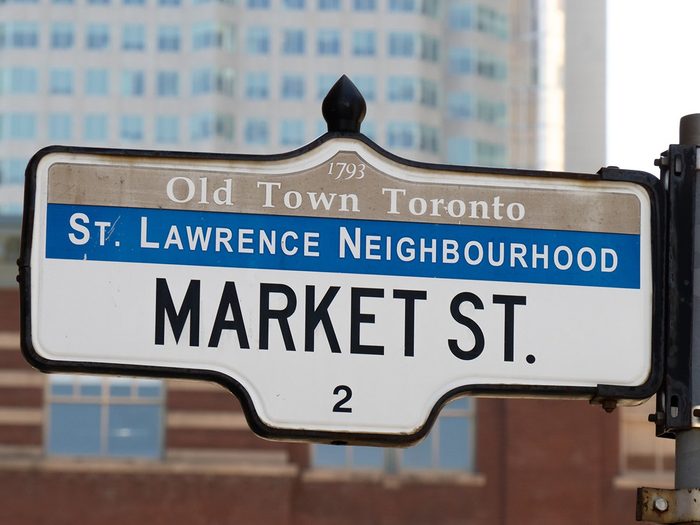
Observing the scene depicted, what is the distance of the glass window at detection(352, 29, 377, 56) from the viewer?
106875 mm

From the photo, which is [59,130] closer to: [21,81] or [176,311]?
[21,81]

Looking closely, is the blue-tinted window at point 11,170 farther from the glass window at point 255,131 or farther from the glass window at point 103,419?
the glass window at point 103,419

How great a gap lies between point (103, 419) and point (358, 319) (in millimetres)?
31976

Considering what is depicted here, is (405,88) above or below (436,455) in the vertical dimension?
above

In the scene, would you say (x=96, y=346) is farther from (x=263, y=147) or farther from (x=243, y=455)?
(x=263, y=147)

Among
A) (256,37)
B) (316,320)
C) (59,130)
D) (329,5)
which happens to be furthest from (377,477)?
(59,130)

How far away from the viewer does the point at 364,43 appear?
107 m

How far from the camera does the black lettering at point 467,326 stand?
3352 millimetres

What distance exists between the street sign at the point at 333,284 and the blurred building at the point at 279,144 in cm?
3170

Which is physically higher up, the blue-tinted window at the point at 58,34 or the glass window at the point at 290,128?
the blue-tinted window at the point at 58,34

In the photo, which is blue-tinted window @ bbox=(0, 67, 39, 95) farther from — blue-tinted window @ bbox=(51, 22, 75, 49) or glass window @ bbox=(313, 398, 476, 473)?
glass window @ bbox=(313, 398, 476, 473)

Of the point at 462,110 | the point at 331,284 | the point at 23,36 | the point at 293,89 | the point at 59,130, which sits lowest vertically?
the point at 331,284

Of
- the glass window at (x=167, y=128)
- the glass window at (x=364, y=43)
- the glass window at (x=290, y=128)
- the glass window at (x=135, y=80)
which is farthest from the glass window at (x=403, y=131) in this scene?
the glass window at (x=135, y=80)

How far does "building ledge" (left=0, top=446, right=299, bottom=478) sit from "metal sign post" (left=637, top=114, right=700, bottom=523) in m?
32.4
